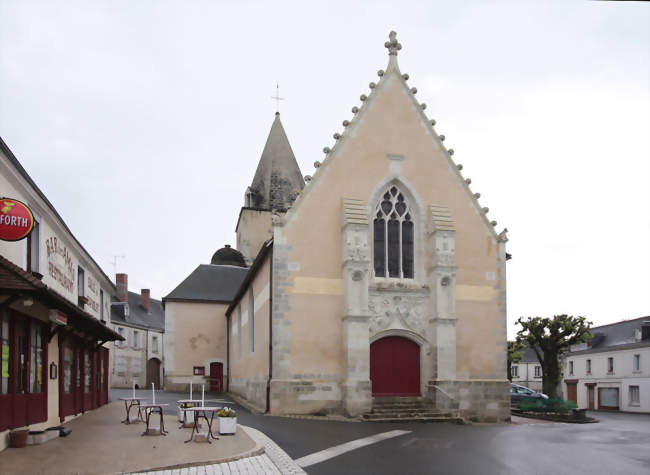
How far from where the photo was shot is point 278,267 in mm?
20609

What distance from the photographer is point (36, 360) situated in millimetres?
13289

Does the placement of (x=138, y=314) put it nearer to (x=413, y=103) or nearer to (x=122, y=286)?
(x=122, y=286)

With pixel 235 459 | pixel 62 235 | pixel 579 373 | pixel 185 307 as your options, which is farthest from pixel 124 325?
pixel 235 459

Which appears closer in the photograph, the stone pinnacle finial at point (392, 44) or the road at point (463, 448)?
the road at point (463, 448)

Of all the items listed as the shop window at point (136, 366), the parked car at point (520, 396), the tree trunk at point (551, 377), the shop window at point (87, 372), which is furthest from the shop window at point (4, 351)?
the shop window at point (136, 366)

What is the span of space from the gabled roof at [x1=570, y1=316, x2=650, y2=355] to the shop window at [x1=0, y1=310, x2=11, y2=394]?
38358 millimetres

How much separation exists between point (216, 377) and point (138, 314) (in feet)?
70.0

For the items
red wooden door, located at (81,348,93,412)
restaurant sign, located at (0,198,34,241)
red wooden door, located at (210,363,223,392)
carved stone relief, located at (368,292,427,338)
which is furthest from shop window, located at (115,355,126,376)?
restaurant sign, located at (0,198,34,241)

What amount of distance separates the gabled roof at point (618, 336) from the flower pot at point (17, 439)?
1495 inches

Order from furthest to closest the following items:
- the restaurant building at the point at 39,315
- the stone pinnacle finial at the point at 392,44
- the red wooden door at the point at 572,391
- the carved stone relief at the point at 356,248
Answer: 1. the red wooden door at the point at 572,391
2. the stone pinnacle finial at the point at 392,44
3. the carved stone relief at the point at 356,248
4. the restaurant building at the point at 39,315

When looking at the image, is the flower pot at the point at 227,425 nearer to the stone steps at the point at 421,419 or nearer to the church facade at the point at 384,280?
the church facade at the point at 384,280

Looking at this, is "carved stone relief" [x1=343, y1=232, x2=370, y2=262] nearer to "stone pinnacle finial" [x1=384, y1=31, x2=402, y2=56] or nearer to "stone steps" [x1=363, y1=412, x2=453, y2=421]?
"stone steps" [x1=363, y1=412, x2=453, y2=421]

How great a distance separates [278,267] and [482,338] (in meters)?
7.24

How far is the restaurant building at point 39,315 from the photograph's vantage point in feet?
34.3
